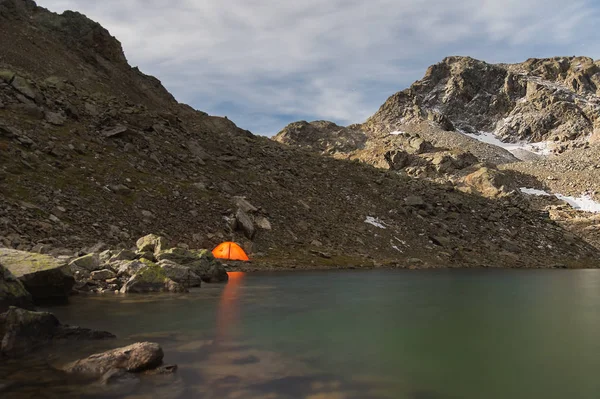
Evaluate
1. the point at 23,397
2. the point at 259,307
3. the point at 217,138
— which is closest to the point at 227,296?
the point at 259,307

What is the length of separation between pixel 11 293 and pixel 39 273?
12.2ft

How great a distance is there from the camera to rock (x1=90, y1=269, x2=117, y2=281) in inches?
976

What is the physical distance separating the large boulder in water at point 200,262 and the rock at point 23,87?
102ft

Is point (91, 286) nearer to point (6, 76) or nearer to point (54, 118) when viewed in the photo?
point (54, 118)

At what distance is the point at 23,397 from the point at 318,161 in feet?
226

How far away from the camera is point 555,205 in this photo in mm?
131000

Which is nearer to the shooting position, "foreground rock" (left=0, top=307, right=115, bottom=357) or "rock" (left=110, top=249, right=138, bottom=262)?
"foreground rock" (left=0, top=307, right=115, bottom=357)

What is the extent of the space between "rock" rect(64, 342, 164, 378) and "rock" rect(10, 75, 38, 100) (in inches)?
1877

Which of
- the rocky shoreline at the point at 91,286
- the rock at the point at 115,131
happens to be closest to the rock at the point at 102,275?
the rocky shoreline at the point at 91,286

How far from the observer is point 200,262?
32.4 meters

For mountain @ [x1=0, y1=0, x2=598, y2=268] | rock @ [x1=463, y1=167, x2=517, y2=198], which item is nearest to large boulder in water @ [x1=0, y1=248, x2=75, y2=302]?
mountain @ [x1=0, y1=0, x2=598, y2=268]

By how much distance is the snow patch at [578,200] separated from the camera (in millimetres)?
133750

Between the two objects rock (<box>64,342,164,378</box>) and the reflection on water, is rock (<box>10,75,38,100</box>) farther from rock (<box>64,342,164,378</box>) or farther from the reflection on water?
rock (<box>64,342,164,378</box>)

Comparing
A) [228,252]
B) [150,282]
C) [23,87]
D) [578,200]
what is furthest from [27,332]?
[578,200]
